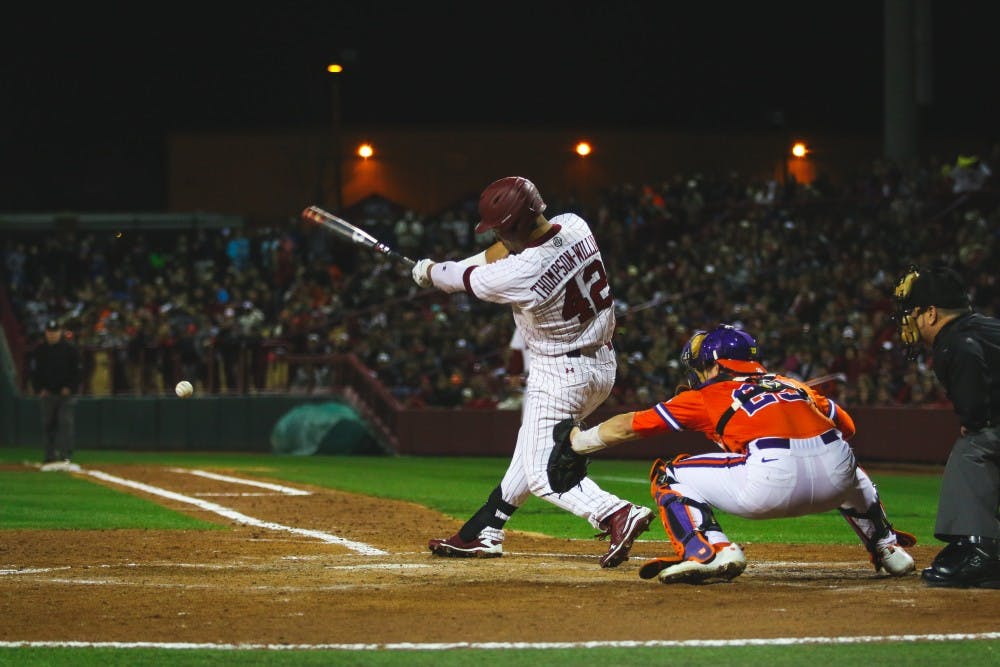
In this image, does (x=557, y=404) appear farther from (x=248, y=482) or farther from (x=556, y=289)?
(x=248, y=482)

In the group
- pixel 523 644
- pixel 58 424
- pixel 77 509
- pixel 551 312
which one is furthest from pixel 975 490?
pixel 58 424

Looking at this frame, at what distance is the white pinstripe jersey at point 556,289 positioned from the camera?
7.84 m

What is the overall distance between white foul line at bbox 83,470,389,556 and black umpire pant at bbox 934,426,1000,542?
11.4 ft

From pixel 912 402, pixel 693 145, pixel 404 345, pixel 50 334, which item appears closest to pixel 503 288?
pixel 50 334

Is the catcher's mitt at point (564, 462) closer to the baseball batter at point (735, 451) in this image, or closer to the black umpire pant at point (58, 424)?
the baseball batter at point (735, 451)

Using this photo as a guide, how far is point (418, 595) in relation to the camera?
7.18 m

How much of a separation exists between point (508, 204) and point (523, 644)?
2.84 m

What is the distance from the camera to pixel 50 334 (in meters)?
18.8

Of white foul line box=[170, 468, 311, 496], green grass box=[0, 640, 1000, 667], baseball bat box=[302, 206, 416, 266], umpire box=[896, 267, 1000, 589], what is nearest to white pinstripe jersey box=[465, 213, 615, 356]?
baseball bat box=[302, 206, 416, 266]

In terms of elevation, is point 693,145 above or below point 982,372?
above

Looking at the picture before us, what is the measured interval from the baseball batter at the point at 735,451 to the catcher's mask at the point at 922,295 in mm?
681

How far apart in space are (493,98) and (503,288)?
121 feet

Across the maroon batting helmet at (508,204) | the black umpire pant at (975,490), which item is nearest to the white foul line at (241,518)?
the maroon batting helmet at (508,204)

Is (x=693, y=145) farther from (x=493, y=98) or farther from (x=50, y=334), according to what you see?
(x=50, y=334)
